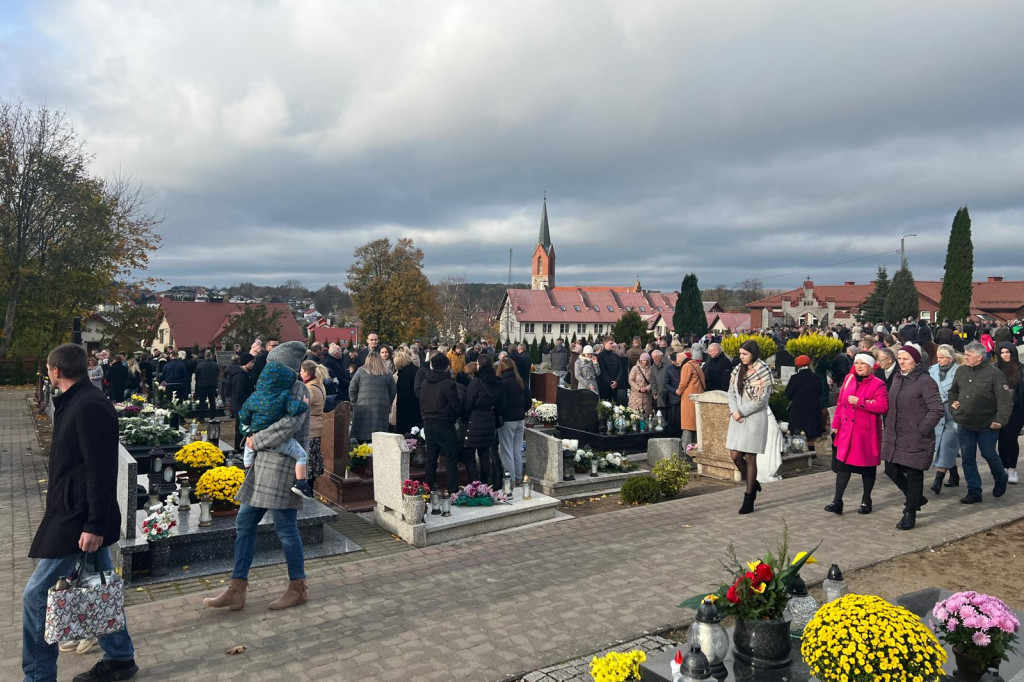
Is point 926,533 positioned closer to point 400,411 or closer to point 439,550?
point 439,550

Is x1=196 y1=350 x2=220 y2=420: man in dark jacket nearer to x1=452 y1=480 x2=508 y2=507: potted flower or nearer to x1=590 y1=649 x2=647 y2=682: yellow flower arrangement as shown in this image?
x1=452 y1=480 x2=508 y2=507: potted flower

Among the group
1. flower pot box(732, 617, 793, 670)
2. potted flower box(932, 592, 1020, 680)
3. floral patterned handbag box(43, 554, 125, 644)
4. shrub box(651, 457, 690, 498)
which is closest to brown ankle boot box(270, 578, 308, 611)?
floral patterned handbag box(43, 554, 125, 644)

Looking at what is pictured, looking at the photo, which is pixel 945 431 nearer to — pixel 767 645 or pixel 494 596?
pixel 494 596

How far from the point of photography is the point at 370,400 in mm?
10688

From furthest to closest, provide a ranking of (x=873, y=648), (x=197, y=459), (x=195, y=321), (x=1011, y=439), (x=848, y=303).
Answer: (x=848, y=303) < (x=195, y=321) < (x=1011, y=439) < (x=197, y=459) < (x=873, y=648)

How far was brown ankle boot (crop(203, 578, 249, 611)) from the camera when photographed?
5.40m

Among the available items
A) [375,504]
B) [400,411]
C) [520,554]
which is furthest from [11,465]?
[520,554]

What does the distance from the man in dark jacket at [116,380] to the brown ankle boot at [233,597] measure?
13623mm

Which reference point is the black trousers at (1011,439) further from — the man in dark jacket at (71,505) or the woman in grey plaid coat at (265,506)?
the man in dark jacket at (71,505)

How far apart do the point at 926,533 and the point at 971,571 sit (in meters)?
1.13

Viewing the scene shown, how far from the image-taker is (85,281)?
95.8ft

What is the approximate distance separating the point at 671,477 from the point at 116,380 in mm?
14113

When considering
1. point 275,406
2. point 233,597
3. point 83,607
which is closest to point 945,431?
point 275,406

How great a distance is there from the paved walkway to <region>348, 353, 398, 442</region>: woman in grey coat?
3.75 m
